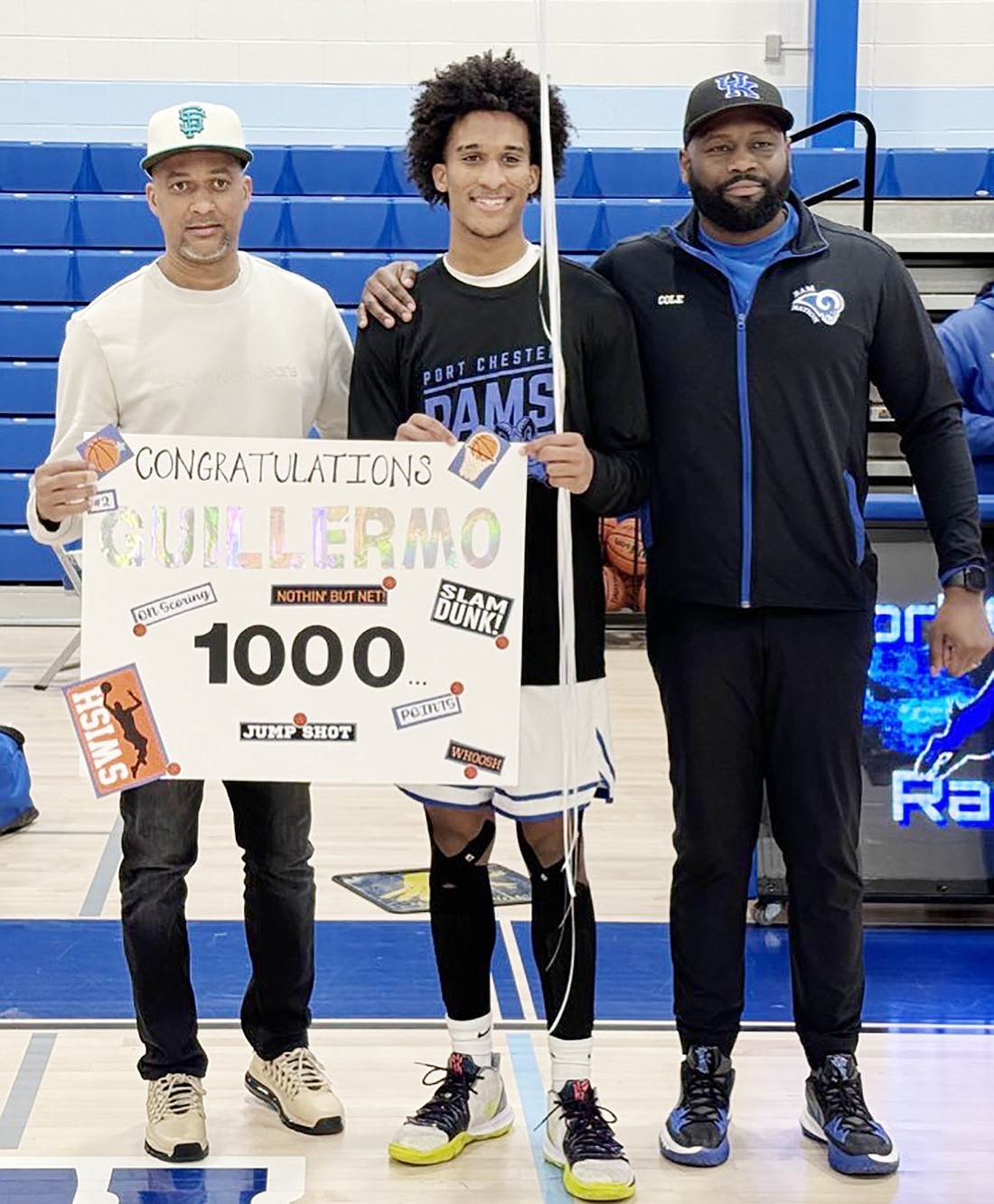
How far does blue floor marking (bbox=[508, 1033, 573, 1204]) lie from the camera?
8.18 ft

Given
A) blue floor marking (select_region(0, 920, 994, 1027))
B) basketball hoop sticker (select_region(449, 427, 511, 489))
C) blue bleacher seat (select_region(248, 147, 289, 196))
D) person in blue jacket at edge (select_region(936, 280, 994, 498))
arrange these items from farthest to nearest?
blue bleacher seat (select_region(248, 147, 289, 196)), person in blue jacket at edge (select_region(936, 280, 994, 498)), blue floor marking (select_region(0, 920, 994, 1027)), basketball hoop sticker (select_region(449, 427, 511, 489))

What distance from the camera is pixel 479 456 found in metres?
2.35

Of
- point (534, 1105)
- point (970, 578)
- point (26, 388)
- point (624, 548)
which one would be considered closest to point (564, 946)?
point (534, 1105)

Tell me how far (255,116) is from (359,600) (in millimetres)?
8258

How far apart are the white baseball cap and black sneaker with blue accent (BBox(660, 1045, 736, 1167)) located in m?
1.54

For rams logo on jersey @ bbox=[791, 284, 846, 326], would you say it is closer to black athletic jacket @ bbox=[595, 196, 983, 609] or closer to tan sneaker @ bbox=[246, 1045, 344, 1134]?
black athletic jacket @ bbox=[595, 196, 983, 609]

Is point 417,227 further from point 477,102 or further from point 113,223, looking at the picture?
point 477,102

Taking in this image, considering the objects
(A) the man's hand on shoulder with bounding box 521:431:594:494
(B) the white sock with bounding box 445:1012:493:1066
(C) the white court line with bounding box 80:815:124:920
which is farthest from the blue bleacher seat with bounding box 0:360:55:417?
(A) the man's hand on shoulder with bounding box 521:431:594:494

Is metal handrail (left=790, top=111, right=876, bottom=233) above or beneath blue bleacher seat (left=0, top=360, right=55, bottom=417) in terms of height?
above

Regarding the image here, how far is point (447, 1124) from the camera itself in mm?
2594

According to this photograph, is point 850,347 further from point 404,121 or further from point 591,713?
point 404,121

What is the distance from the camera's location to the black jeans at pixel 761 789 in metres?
2.50

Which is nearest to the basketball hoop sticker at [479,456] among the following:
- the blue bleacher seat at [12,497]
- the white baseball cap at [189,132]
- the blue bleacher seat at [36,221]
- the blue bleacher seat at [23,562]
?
the white baseball cap at [189,132]

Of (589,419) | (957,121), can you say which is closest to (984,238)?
(957,121)
